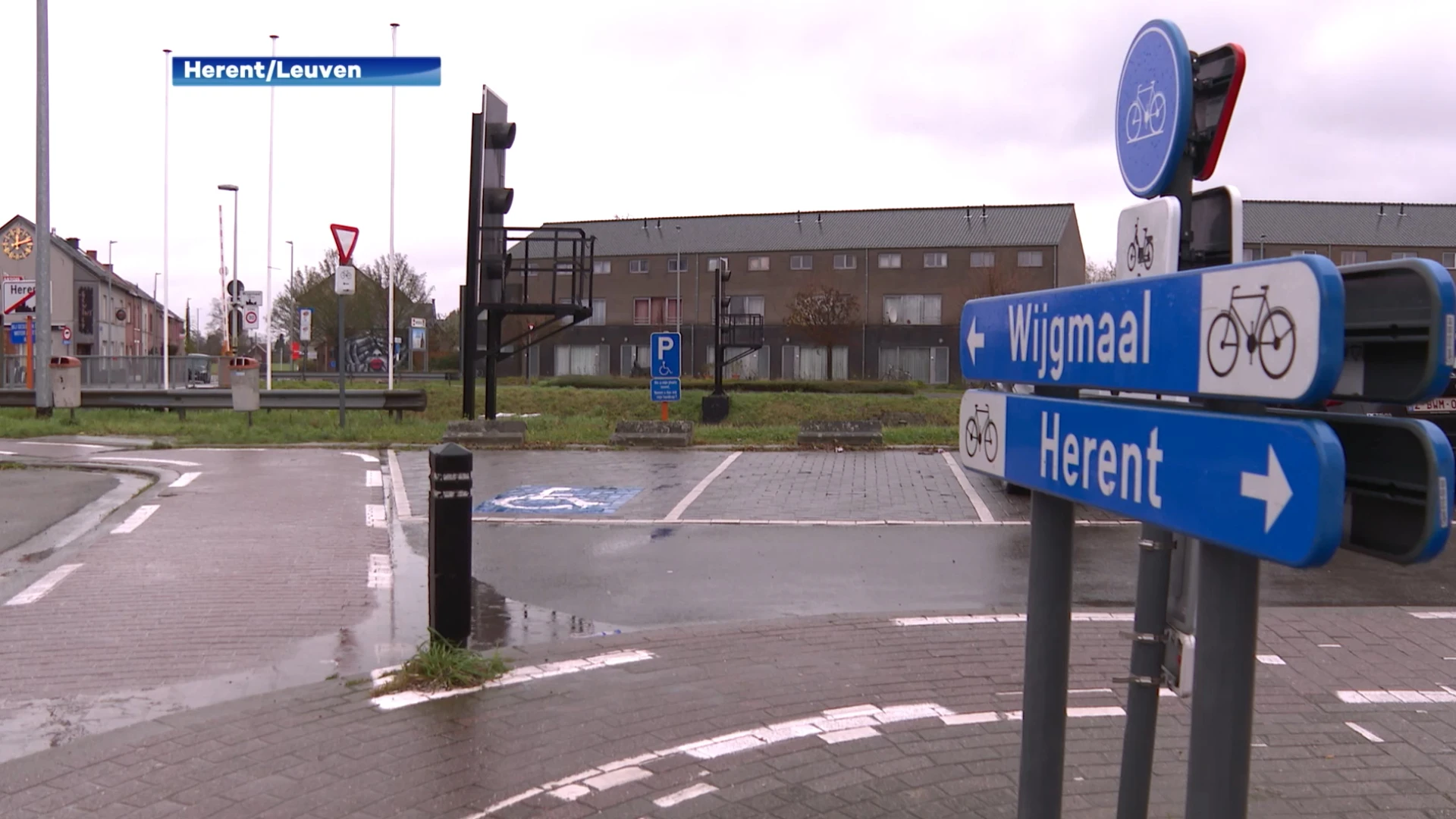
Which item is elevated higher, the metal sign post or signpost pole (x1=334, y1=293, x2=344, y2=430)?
the metal sign post

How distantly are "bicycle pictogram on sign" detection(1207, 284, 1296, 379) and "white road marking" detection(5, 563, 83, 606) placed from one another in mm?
7708

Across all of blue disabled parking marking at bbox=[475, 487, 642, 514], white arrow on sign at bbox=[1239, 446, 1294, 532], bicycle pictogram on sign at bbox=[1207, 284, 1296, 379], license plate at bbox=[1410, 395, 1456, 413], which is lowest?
blue disabled parking marking at bbox=[475, 487, 642, 514]

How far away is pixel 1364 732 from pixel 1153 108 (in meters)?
3.29

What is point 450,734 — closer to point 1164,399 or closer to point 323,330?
point 1164,399

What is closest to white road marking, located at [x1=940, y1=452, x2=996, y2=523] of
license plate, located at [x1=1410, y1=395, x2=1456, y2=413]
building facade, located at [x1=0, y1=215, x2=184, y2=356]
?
license plate, located at [x1=1410, y1=395, x2=1456, y2=413]

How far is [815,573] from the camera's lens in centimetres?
902

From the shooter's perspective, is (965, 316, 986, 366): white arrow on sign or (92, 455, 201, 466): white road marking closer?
(965, 316, 986, 366): white arrow on sign

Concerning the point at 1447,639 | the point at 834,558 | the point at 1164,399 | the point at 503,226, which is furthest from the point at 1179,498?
the point at 503,226

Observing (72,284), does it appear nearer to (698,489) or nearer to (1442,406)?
→ (698,489)

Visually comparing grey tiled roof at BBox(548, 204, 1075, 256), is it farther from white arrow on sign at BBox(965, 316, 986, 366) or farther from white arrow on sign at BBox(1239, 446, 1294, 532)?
white arrow on sign at BBox(1239, 446, 1294, 532)

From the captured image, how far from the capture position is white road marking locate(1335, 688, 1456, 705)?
5.75 meters

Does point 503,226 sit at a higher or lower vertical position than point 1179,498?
higher

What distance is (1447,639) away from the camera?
707 centimetres

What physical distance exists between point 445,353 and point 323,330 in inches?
331
